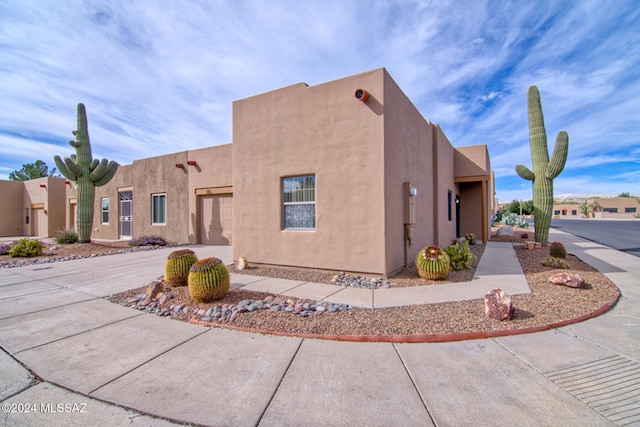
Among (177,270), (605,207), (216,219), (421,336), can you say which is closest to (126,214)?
(216,219)

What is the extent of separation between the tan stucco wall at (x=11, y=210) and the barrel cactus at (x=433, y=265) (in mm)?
33796

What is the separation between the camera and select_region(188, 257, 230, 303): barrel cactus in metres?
5.08

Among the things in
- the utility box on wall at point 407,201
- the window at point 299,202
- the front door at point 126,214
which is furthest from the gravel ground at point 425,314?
the front door at point 126,214

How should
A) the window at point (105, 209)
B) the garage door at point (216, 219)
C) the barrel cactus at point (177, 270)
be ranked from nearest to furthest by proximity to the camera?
the barrel cactus at point (177, 270)
the garage door at point (216, 219)
the window at point (105, 209)

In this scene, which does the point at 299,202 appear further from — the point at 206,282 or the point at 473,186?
the point at 473,186

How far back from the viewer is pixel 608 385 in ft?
9.14

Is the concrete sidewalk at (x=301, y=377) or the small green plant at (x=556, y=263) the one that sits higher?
the small green plant at (x=556, y=263)

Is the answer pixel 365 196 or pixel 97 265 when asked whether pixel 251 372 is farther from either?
pixel 97 265

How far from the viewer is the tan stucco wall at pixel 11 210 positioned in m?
24.2

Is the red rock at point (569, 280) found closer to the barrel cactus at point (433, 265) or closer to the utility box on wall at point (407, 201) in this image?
the barrel cactus at point (433, 265)

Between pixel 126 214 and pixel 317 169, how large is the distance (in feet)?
52.2

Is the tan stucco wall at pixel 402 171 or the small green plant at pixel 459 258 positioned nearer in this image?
the tan stucco wall at pixel 402 171

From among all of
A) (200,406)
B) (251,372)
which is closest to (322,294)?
(251,372)

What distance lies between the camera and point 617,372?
301 cm
